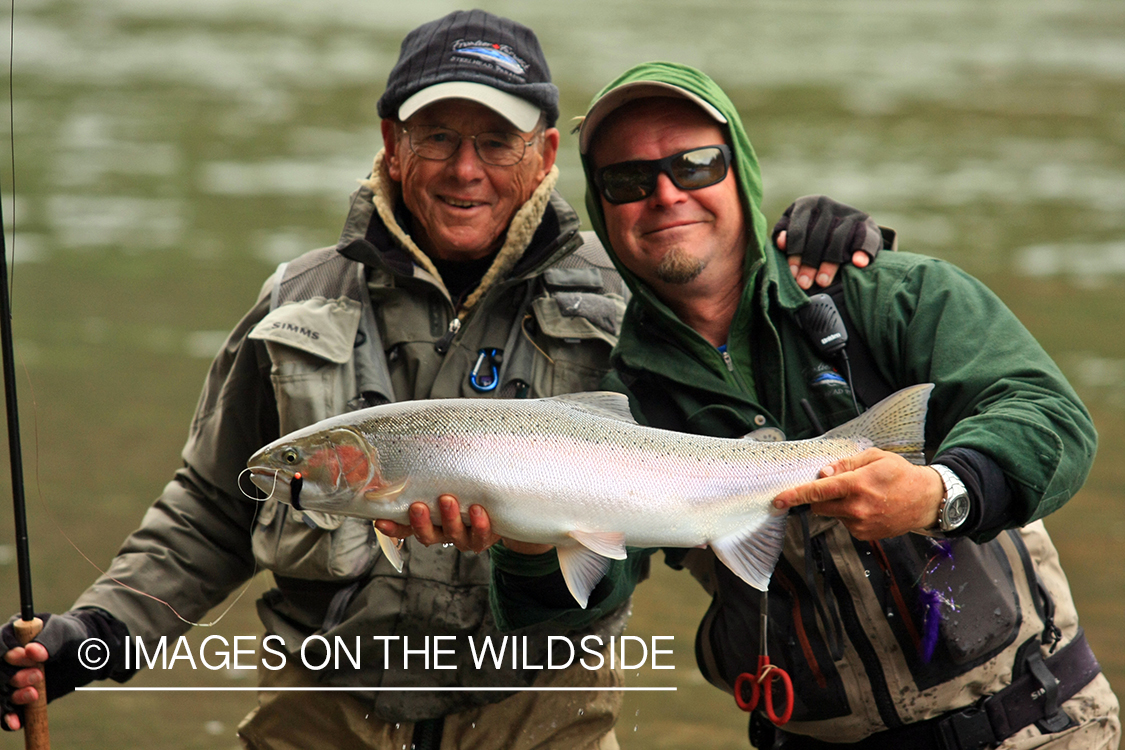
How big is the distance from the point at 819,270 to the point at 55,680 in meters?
2.60

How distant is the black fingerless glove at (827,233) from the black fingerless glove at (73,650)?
2403mm

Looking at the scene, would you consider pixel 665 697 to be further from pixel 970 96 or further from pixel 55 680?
pixel 970 96

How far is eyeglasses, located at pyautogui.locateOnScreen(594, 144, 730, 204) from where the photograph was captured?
380 cm

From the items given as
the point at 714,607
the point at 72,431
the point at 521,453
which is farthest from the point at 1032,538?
the point at 72,431

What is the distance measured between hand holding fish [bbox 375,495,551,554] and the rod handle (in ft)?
3.62

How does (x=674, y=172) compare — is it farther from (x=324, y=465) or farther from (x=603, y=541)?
(x=324, y=465)

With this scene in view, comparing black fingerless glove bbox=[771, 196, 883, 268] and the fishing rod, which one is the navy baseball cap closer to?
black fingerless glove bbox=[771, 196, 883, 268]

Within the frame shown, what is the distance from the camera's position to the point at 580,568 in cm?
339

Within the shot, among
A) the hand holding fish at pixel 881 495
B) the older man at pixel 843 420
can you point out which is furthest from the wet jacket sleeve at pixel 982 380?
the hand holding fish at pixel 881 495

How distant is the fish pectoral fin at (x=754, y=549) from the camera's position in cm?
331

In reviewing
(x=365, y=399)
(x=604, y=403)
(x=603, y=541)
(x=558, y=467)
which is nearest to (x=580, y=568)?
(x=603, y=541)

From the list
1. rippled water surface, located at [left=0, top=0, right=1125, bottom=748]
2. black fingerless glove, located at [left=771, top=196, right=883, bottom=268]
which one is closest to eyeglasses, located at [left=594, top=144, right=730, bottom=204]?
black fingerless glove, located at [left=771, top=196, right=883, bottom=268]

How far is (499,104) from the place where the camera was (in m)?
4.02

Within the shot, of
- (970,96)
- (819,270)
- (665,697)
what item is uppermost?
(970,96)
